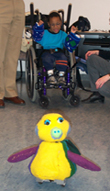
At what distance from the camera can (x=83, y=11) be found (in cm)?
375

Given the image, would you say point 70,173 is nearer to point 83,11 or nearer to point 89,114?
point 89,114

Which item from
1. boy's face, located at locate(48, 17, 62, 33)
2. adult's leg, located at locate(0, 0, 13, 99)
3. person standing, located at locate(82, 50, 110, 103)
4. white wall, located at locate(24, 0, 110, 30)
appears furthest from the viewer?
white wall, located at locate(24, 0, 110, 30)

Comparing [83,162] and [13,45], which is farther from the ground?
[13,45]

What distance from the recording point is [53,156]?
3.78 ft

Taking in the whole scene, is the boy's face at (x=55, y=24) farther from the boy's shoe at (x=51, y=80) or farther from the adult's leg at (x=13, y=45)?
the boy's shoe at (x=51, y=80)

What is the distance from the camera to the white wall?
370 cm

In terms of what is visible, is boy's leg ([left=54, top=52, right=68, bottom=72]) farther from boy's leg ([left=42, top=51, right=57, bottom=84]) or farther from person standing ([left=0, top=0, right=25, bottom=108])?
person standing ([left=0, top=0, right=25, bottom=108])

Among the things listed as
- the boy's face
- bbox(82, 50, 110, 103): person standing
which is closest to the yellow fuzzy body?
bbox(82, 50, 110, 103): person standing

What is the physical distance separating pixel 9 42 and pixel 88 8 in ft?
5.58

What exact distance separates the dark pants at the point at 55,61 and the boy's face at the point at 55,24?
265 mm

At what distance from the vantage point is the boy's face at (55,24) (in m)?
2.57

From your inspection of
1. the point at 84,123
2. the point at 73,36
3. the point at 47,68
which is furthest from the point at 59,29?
the point at 84,123

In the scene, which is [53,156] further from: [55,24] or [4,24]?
[55,24]

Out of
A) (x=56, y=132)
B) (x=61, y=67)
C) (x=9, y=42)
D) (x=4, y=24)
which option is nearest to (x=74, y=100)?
(x=61, y=67)
